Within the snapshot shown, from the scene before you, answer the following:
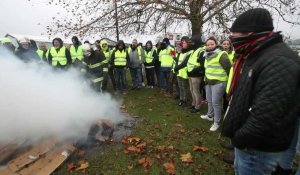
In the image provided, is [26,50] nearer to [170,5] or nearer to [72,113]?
[72,113]

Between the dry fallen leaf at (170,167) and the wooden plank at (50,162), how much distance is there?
1835 millimetres

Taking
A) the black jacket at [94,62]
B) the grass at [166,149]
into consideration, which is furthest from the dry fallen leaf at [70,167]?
the black jacket at [94,62]

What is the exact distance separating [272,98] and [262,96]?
8 cm

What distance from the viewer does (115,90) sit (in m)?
12.5

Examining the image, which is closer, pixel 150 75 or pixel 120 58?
pixel 120 58

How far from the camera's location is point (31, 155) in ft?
15.5

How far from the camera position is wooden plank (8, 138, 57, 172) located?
4.43 m

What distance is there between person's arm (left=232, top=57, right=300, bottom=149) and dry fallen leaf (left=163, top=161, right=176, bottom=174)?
254cm

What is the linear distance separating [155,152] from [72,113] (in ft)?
6.82

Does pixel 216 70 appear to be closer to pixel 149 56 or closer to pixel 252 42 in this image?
pixel 252 42

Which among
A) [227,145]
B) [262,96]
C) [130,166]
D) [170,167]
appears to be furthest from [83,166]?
[262,96]

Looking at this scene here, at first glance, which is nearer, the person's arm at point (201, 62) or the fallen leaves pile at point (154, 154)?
the fallen leaves pile at point (154, 154)

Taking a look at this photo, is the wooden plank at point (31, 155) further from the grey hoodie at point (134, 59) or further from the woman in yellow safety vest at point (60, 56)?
the grey hoodie at point (134, 59)

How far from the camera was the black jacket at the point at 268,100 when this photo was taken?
2021 mm
